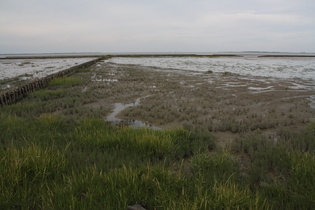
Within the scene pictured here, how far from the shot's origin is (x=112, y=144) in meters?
5.44

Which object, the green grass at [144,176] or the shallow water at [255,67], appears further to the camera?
the shallow water at [255,67]

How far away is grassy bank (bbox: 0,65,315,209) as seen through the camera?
2994 mm

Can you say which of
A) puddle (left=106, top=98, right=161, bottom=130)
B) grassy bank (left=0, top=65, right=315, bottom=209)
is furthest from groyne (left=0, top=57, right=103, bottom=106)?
puddle (left=106, top=98, right=161, bottom=130)

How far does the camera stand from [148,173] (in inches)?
137

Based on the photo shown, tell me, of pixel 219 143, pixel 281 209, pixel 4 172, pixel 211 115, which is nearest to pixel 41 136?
pixel 4 172

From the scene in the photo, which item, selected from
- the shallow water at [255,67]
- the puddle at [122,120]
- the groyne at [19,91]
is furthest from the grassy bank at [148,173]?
the shallow water at [255,67]

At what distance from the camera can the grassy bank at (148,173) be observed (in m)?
2.99

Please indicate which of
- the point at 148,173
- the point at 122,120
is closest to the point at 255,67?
the point at 122,120

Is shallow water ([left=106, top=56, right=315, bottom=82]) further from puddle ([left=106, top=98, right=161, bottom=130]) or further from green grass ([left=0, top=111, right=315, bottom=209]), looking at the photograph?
green grass ([left=0, top=111, right=315, bottom=209])

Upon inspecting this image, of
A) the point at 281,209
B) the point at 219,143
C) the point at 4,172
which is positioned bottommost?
the point at 219,143

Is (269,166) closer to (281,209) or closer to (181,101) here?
(281,209)

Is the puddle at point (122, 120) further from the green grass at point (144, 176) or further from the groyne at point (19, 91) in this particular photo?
the groyne at point (19, 91)

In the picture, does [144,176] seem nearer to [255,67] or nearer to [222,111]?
[222,111]

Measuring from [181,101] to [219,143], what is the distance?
637cm
